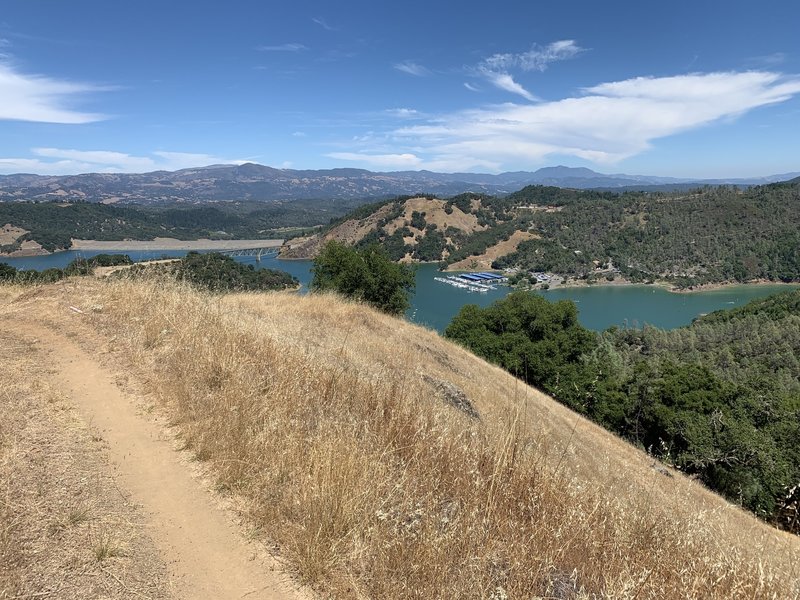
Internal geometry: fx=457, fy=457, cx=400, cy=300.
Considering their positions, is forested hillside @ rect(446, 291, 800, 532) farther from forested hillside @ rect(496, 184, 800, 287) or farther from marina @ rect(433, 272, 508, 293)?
forested hillside @ rect(496, 184, 800, 287)

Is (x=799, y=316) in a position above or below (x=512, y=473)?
below

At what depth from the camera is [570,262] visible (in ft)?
475

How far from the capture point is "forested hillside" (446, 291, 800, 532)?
19.8 metres

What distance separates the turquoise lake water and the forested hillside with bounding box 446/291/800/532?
44.4 metres

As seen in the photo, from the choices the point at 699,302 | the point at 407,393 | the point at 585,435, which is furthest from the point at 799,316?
the point at 407,393

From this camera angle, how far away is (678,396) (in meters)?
25.4

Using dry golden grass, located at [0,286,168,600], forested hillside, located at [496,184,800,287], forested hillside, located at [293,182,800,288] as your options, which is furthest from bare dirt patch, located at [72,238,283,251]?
dry golden grass, located at [0,286,168,600]

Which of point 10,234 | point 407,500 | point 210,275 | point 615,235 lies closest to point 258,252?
point 10,234

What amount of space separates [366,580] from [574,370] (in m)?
31.0

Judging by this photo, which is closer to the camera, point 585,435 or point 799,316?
point 585,435

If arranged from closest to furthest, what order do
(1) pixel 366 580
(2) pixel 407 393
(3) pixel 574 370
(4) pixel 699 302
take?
(1) pixel 366 580
(2) pixel 407 393
(3) pixel 574 370
(4) pixel 699 302

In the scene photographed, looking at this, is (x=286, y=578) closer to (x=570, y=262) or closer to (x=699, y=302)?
(x=699, y=302)

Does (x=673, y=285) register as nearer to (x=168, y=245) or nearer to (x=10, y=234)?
(x=168, y=245)

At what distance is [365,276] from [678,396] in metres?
18.9
